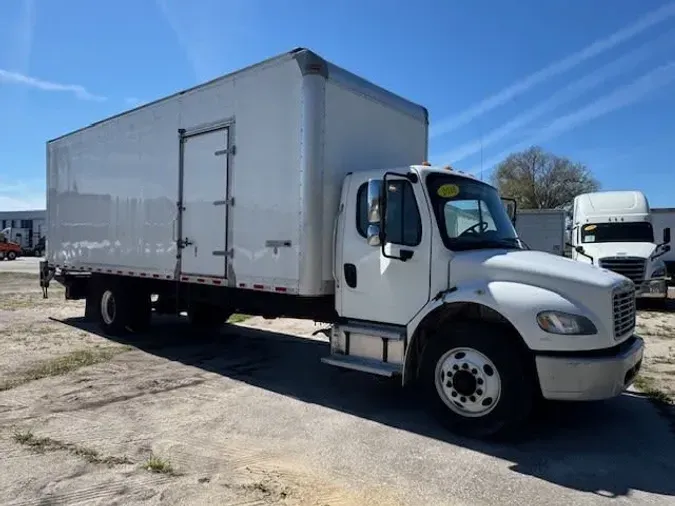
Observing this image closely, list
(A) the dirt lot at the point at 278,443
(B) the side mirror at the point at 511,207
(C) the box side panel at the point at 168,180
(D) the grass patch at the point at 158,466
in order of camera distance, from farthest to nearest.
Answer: (B) the side mirror at the point at 511,207 < (C) the box side panel at the point at 168,180 < (D) the grass patch at the point at 158,466 < (A) the dirt lot at the point at 278,443

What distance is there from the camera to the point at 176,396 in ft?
20.4

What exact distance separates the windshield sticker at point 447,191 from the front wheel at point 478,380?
54.5 inches

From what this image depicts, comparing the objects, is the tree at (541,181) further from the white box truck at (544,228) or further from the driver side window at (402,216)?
the driver side window at (402,216)

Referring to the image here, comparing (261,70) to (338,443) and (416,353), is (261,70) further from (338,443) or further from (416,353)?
(338,443)

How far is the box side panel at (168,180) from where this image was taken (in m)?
6.43

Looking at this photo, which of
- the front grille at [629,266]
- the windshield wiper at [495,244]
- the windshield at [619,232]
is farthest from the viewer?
the windshield at [619,232]

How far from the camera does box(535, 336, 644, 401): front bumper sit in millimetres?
4555

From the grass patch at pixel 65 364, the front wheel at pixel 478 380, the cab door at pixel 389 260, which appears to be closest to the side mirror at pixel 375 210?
the cab door at pixel 389 260

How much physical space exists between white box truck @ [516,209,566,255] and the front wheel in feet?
60.9

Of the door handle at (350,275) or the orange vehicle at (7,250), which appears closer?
the door handle at (350,275)

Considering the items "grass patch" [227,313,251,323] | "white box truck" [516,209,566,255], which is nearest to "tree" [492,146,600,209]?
"white box truck" [516,209,566,255]

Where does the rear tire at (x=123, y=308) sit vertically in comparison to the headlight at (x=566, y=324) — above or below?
below

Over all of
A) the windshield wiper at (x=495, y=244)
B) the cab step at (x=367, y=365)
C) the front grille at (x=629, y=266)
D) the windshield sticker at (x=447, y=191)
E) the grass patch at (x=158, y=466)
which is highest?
the windshield sticker at (x=447, y=191)

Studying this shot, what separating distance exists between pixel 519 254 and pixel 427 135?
3209 mm
